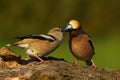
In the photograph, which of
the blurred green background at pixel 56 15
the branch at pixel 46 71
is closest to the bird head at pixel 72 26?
the branch at pixel 46 71

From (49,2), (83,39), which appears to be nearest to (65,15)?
(49,2)

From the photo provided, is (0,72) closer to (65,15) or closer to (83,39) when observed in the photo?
(83,39)

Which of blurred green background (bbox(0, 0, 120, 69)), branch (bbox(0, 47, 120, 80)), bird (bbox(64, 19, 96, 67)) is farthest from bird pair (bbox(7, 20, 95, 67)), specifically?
blurred green background (bbox(0, 0, 120, 69))

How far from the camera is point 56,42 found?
1135 cm

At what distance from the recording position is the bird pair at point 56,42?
36.9 feet

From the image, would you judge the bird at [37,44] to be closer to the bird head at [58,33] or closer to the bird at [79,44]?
the bird head at [58,33]

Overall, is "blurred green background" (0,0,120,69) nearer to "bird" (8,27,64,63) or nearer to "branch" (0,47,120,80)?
"bird" (8,27,64,63)

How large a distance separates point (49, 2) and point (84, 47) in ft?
45.3

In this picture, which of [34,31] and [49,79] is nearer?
[49,79]

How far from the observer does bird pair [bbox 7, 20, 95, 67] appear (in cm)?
1123

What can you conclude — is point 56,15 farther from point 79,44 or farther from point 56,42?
point 56,42

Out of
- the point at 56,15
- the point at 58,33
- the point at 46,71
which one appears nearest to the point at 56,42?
the point at 58,33

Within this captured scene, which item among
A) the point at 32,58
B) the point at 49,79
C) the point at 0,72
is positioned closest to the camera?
the point at 49,79

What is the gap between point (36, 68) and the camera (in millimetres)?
10094
